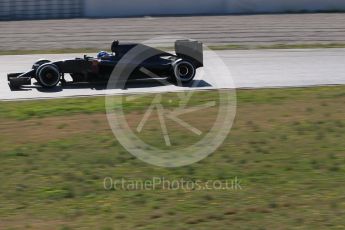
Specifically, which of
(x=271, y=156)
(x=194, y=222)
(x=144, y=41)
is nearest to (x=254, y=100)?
(x=271, y=156)

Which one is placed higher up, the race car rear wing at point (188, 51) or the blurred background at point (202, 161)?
the race car rear wing at point (188, 51)

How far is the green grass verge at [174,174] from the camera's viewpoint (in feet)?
23.5

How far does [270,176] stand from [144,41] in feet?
53.5

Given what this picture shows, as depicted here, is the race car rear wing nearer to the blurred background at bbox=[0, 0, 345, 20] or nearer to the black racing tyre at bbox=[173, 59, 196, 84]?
the black racing tyre at bbox=[173, 59, 196, 84]

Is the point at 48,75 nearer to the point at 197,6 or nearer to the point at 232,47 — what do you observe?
the point at 232,47

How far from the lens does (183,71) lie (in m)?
15.1

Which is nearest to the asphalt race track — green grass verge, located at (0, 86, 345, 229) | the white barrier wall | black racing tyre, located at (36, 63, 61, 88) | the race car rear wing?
black racing tyre, located at (36, 63, 61, 88)

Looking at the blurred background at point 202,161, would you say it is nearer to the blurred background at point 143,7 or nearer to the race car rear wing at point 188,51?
the race car rear wing at point 188,51

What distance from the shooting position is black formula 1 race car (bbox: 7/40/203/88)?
14.6 meters

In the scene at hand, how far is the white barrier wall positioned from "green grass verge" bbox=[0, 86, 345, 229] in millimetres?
20225

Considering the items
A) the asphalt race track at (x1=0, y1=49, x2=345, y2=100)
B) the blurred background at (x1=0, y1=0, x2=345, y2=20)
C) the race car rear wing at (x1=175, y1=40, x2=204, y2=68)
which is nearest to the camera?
the asphalt race track at (x1=0, y1=49, x2=345, y2=100)

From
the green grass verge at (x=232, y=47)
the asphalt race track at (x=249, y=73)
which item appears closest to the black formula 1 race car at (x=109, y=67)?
the asphalt race track at (x=249, y=73)

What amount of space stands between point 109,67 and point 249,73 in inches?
148

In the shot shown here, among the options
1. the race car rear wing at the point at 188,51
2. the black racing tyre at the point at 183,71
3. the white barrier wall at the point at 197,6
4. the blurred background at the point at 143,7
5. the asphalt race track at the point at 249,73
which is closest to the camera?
the asphalt race track at the point at 249,73
